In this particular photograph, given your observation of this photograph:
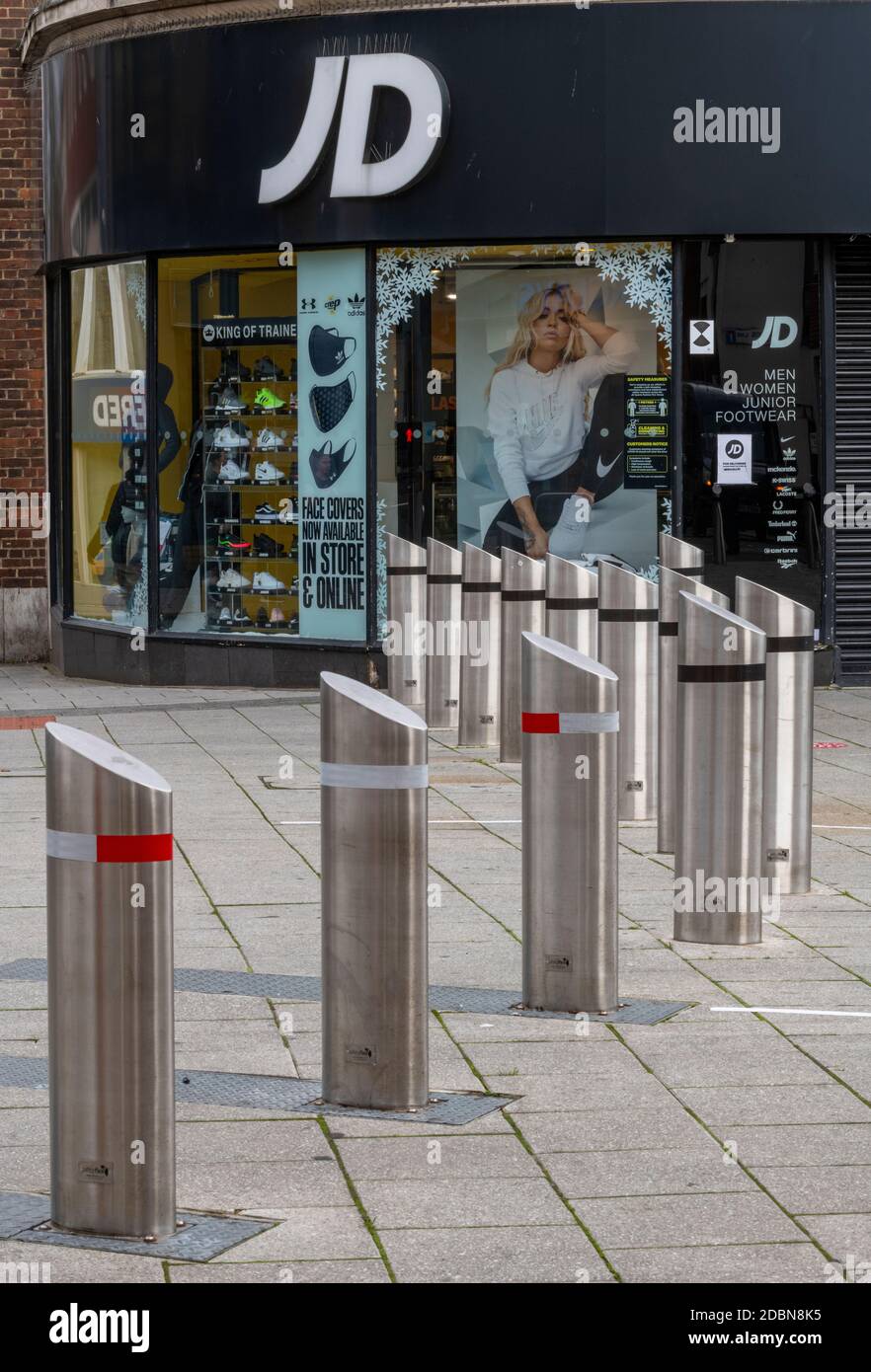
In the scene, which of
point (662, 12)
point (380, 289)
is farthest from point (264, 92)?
point (662, 12)

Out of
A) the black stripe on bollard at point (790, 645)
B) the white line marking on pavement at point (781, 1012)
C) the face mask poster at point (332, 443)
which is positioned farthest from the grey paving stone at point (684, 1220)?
the face mask poster at point (332, 443)

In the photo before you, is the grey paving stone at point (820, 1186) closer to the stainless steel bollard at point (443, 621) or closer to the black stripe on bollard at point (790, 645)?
the black stripe on bollard at point (790, 645)

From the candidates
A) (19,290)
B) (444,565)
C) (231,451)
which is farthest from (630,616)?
(19,290)

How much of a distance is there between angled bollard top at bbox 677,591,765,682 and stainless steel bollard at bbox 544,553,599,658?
3.72m

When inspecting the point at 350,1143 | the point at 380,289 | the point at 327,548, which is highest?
the point at 380,289

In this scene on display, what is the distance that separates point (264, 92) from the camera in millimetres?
15828

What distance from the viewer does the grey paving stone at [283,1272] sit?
4.34m

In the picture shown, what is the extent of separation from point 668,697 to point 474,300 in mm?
6746

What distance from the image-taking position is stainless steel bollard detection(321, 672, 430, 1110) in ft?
18.0

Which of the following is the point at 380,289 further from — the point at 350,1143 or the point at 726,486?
the point at 350,1143

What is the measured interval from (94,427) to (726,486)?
571cm

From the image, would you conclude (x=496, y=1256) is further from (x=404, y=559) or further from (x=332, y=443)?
(x=332, y=443)

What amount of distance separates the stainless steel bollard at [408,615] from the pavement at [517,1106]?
441 cm
